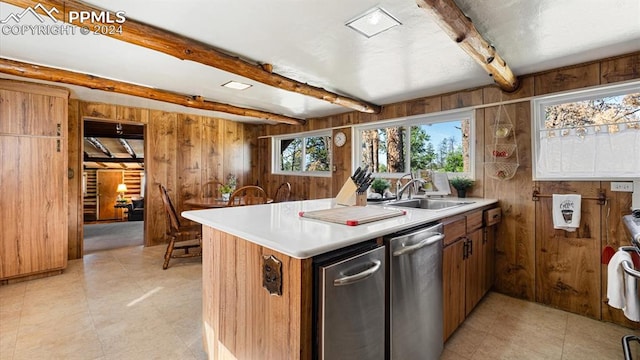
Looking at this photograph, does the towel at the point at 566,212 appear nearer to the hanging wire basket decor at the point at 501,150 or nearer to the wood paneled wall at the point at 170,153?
the hanging wire basket decor at the point at 501,150

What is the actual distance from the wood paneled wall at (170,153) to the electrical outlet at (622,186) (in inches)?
204

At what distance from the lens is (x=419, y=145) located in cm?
354

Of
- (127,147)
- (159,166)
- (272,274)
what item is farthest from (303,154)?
(127,147)

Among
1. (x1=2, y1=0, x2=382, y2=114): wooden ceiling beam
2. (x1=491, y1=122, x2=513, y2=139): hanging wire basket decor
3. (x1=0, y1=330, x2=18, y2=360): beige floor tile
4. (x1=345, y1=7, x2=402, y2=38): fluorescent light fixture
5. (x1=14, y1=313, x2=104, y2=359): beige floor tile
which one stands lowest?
(x1=14, y1=313, x2=104, y2=359): beige floor tile

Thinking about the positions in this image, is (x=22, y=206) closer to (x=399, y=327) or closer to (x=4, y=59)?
(x=4, y=59)

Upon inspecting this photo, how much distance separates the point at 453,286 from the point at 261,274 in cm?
142

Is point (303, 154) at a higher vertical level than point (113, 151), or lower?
lower

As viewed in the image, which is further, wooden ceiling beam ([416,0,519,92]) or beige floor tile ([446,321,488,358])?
beige floor tile ([446,321,488,358])

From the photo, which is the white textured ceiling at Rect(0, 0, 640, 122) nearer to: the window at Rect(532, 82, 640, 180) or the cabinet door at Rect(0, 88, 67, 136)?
the window at Rect(532, 82, 640, 180)

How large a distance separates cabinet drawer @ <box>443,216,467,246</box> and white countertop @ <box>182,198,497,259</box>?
98 mm

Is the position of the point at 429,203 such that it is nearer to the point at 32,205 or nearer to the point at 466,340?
the point at 466,340

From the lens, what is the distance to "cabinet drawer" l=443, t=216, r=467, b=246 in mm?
1810

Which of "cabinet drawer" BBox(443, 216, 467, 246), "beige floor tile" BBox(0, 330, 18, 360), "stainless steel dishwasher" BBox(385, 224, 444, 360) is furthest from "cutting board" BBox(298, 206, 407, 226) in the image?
"beige floor tile" BBox(0, 330, 18, 360)

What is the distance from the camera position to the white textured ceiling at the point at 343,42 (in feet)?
5.36
